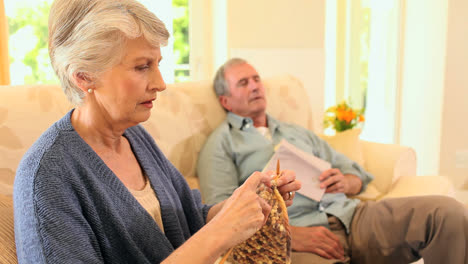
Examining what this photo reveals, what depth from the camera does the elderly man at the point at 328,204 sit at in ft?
4.92

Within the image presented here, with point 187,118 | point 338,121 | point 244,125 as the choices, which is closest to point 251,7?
point 338,121

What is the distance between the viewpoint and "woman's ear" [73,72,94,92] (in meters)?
0.98

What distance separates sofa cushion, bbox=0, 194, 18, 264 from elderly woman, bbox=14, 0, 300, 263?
6 centimetres

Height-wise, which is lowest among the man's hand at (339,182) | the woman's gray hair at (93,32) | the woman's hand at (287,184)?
the man's hand at (339,182)

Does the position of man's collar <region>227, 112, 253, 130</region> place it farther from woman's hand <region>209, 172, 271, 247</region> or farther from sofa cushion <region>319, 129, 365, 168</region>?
woman's hand <region>209, 172, 271, 247</region>

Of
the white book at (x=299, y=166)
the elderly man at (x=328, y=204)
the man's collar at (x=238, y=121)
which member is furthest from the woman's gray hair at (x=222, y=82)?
the white book at (x=299, y=166)

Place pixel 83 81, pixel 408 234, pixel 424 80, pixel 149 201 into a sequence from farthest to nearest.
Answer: pixel 424 80 → pixel 408 234 → pixel 149 201 → pixel 83 81

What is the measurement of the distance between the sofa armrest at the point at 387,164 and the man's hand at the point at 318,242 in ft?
2.00

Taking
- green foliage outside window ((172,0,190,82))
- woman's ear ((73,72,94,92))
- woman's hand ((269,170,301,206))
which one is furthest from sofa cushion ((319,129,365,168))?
woman's ear ((73,72,94,92))

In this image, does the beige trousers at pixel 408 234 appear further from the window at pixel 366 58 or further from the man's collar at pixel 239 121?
the window at pixel 366 58

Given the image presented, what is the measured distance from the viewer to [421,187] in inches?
78.0

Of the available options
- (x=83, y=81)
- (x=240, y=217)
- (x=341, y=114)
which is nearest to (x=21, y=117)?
(x=83, y=81)

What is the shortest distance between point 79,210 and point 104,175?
0.12 m

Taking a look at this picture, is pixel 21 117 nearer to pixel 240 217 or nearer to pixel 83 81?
pixel 83 81
